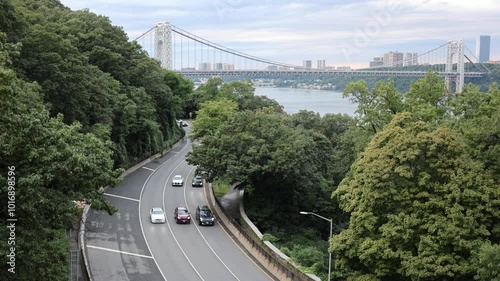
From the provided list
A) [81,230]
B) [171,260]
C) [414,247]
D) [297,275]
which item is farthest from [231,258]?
[414,247]

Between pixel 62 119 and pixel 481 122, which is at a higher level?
pixel 62 119

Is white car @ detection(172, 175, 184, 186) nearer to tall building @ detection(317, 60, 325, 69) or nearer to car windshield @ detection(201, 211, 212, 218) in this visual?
car windshield @ detection(201, 211, 212, 218)

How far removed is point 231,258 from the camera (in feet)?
116

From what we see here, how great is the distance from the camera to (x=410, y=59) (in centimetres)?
9456

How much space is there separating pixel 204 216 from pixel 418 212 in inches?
700

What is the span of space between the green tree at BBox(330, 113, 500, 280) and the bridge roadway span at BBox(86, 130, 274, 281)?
667cm

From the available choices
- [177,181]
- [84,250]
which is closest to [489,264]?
[84,250]

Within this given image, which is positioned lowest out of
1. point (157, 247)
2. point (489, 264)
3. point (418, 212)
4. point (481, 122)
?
point (157, 247)

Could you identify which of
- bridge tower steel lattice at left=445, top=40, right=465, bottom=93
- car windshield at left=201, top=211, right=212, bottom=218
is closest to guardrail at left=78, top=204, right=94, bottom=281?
car windshield at left=201, top=211, right=212, bottom=218

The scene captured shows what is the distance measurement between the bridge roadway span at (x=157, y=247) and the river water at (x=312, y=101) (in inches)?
1407

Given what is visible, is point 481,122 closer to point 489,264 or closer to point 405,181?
point 405,181

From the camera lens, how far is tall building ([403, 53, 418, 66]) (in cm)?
9450

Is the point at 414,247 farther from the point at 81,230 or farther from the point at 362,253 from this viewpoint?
the point at 81,230

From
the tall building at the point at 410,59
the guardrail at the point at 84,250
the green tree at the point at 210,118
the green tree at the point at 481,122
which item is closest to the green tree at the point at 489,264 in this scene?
the green tree at the point at 481,122
